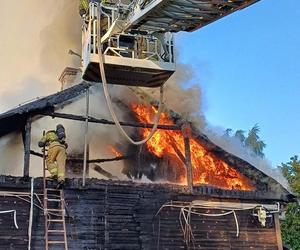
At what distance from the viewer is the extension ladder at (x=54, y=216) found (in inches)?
395

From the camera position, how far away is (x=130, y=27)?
8492 millimetres

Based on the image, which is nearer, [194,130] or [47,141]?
[47,141]

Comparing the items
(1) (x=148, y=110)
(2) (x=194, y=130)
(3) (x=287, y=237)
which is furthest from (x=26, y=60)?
(3) (x=287, y=237)

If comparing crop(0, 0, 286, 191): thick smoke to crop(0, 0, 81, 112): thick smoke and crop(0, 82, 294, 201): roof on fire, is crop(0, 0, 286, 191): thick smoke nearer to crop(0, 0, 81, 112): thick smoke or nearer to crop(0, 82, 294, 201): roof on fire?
crop(0, 0, 81, 112): thick smoke

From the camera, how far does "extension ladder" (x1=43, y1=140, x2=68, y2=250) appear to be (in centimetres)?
1002

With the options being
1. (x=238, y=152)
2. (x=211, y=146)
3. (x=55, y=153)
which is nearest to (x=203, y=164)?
(x=211, y=146)

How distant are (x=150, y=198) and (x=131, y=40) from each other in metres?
3.61

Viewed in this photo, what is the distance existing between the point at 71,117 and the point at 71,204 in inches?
77.3

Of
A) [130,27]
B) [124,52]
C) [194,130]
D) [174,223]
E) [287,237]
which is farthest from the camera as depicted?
[287,237]

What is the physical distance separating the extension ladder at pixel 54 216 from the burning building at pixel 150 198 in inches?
0.9

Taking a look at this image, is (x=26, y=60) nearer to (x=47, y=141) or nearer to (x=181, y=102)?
(x=181, y=102)

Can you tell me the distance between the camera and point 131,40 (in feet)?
30.7

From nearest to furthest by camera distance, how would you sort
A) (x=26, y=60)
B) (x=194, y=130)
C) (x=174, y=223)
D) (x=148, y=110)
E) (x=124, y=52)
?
(x=124, y=52), (x=174, y=223), (x=194, y=130), (x=148, y=110), (x=26, y=60)

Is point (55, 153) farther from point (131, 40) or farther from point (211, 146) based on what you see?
point (211, 146)
